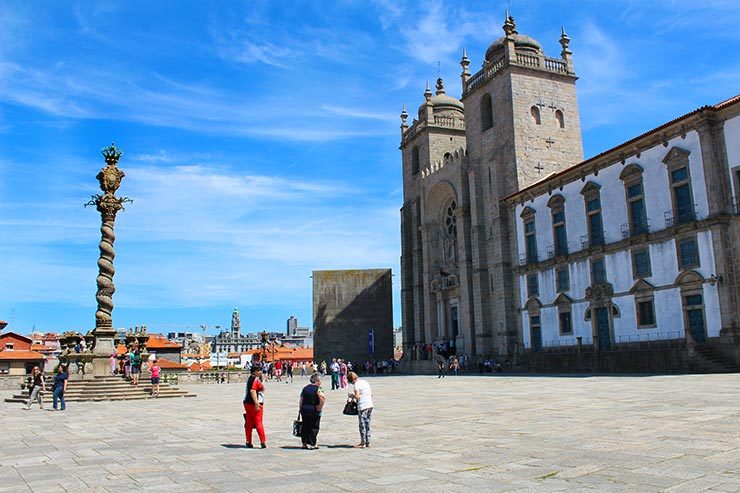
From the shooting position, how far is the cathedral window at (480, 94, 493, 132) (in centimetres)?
4744

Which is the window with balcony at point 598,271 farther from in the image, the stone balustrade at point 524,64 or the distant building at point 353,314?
the distant building at point 353,314

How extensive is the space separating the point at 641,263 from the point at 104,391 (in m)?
25.6

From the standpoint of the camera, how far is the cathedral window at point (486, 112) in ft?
156

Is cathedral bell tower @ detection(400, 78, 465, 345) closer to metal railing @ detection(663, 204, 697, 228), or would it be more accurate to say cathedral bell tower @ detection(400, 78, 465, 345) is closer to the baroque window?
the baroque window

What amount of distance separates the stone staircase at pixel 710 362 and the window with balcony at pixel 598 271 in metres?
7.69

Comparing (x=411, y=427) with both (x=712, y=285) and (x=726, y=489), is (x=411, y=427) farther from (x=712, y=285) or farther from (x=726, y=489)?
(x=712, y=285)

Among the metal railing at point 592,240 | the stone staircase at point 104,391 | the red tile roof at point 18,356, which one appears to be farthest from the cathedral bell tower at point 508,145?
the red tile roof at point 18,356

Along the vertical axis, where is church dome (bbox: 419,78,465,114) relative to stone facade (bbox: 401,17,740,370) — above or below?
above

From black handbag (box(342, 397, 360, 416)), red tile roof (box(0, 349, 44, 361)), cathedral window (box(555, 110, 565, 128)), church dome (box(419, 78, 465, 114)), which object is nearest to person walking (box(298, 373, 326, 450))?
black handbag (box(342, 397, 360, 416))

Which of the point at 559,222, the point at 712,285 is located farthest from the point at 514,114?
the point at 712,285

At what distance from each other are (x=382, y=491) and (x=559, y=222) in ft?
110

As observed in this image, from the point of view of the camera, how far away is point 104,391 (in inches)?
1008

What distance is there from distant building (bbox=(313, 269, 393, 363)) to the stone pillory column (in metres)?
36.2

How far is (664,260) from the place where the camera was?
3109cm
